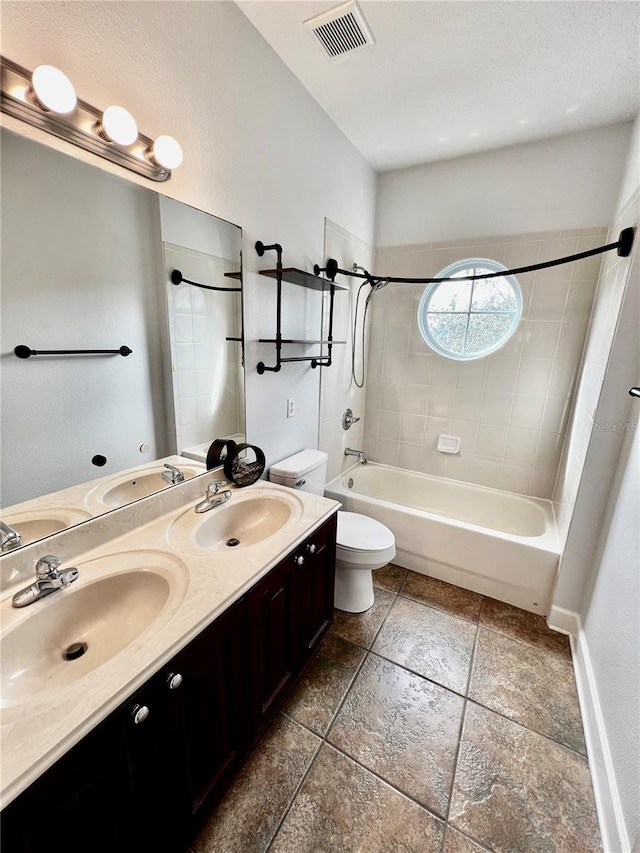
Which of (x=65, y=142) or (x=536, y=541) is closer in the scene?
(x=65, y=142)

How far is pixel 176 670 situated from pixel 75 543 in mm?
542

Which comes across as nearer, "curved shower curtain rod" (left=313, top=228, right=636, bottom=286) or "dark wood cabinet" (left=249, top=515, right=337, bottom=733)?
"dark wood cabinet" (left=249, top=515, right=337, bottom=733)

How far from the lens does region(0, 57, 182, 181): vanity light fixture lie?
2.75ft

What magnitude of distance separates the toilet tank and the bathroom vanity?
1.00ft

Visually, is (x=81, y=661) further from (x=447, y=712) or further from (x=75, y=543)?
(x=447, y=712)

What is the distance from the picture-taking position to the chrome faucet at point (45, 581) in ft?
2.95

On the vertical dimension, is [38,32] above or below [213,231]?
above

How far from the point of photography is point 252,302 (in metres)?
1.68

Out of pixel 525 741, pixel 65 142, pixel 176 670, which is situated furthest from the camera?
pixel 525 741

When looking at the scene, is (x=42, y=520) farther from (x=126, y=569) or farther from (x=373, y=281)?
(x=373, y=281)

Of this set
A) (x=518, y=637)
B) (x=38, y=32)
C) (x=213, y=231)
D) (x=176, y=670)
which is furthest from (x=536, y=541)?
(x=38, y=32)

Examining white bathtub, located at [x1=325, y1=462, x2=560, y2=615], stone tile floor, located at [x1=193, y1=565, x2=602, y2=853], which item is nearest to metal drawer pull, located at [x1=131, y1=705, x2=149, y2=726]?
stone tile floor, located at [x1=193, y1=565, x2=602, y2=853]

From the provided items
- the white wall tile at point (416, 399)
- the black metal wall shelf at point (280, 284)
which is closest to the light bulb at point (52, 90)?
the black metal wall shelf at point (280, 284)

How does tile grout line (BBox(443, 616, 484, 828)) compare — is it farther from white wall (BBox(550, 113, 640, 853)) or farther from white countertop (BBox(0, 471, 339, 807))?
white countertop (BBox(0, 471, 339, 807))
